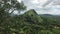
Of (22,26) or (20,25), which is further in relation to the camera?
(22,26)

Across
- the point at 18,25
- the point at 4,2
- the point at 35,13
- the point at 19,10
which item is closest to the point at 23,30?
the point at 18,25

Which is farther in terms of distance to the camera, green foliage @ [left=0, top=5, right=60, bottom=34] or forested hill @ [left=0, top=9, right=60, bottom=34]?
forested hill @ [left=0, top=9, right=60, bottom=34]

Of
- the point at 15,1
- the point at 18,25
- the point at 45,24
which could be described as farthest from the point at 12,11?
the point at 45,24

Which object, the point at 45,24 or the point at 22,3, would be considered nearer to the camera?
the point at 22,3

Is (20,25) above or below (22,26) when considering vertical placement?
above

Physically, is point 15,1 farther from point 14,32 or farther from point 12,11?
point 14,32

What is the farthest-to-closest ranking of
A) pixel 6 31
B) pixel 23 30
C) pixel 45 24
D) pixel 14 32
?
pixel 45 24 → pixel 23 30 → pixel 14 32 → pixel 6 31

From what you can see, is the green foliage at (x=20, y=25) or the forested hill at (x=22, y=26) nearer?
the green foliage at (x=20, y=25)

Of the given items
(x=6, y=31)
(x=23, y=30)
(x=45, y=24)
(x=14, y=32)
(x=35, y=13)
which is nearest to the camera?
(x=6, y=31)

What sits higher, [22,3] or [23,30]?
[22,3]

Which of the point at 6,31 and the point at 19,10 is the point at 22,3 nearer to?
the point at 19,10
